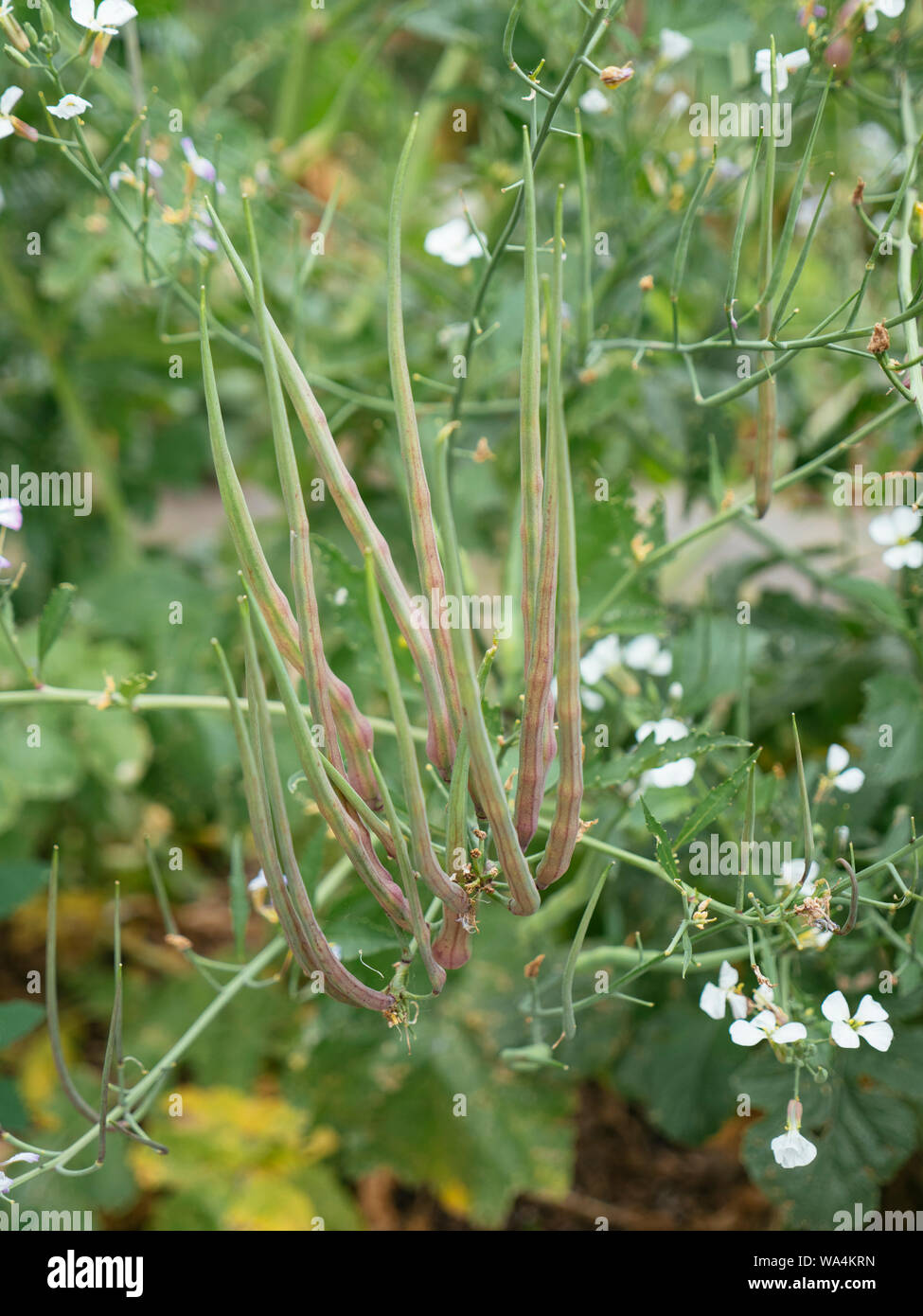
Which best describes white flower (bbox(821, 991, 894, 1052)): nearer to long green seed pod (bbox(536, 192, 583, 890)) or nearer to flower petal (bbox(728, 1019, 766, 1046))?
flower petal (bbox(728, 1019, 766, 1046))

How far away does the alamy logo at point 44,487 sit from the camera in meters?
1.05

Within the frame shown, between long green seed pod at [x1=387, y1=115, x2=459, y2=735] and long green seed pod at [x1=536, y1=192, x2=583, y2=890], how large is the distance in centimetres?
4

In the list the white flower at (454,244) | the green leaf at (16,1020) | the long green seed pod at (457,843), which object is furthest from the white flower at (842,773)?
the green leaf at (16,1020)

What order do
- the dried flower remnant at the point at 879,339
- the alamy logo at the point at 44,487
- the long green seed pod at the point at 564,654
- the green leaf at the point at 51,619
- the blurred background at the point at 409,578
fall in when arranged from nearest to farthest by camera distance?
the long green seed pod at the point at 564,654, the dried flower remnant at the point at 879,339, the green leaf at the point at 51,619, the blurred background at the point at 409,578, the alamy logo at the point at 44,487

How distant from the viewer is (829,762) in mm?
609

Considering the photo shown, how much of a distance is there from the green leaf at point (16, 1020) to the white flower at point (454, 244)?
49cm

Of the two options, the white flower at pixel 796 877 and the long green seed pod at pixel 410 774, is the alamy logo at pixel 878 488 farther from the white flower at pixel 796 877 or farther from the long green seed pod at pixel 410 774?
the long green seed pod at pixel 410 774

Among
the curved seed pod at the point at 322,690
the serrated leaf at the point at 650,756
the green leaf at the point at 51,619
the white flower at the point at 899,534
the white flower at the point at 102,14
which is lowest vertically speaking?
the serrated leaf at the point at 650,756

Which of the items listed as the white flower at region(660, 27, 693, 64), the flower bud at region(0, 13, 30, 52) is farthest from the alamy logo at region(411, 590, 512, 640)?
the white flower at region(660, 27, 693, 64)

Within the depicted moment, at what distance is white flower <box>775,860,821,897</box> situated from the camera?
1.58ft

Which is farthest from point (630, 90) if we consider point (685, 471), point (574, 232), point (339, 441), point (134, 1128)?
point (134, 1128)

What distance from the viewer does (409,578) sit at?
965mm

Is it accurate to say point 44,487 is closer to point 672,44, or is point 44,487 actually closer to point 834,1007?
point 672,44

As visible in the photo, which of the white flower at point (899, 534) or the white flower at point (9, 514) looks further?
the white flower at point (899, 534)
